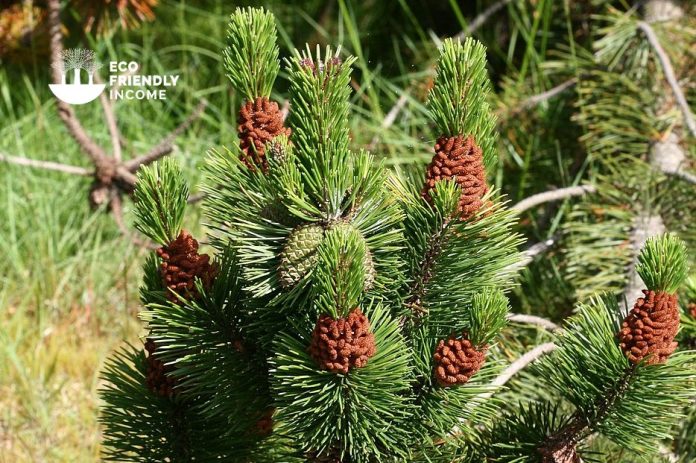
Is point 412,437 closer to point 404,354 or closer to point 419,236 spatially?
point 404,354

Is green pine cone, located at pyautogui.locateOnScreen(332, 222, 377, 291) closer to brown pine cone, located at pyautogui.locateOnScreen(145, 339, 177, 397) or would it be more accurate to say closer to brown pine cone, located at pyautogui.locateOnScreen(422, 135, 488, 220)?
brown pine cone, located at pyautogui.locateOnScreen(422, 135, 488, 220)

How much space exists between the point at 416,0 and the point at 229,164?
6.32 ft

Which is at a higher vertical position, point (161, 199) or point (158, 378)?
point (161, 199)

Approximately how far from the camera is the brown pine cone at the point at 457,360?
83 cm

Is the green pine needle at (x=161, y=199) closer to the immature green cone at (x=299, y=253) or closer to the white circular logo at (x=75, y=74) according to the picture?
the immature green cone at (x=299, y=253)

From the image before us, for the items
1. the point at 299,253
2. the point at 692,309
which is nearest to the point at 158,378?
the point at 299,253

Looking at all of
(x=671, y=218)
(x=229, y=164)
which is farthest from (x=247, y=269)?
(x=671, y=218)

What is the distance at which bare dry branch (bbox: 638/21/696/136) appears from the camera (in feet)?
4.83

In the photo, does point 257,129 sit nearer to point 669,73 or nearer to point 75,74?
point 669,73

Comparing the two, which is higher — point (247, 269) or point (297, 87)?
point (297, 87)

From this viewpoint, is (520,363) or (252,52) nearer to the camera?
(252,52)

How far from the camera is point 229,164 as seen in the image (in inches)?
33.0

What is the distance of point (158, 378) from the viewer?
3.12 ft

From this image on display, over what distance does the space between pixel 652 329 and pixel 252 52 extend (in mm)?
442
